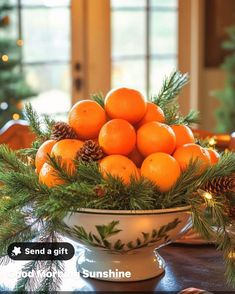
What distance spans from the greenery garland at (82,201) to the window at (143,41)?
9.80ft

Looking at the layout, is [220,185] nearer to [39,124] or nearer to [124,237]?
[124,237]

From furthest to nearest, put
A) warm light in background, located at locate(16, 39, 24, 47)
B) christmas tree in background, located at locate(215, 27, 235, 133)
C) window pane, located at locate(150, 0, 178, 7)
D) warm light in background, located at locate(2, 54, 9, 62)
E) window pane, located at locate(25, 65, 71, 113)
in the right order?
christmas tree in background, located at locate(215, 27, 235, 133), window pane, located at locate(150, 0, 178, 7), window pane, located at locate(25, 65, 71, 113), warm light in background, located at locate(16, 39, 24, 47), warm light in background, located at locate(2, 54, 9, 62)

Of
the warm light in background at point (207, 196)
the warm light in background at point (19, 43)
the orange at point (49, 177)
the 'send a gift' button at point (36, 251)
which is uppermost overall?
the warm light in background at point (19, 43)

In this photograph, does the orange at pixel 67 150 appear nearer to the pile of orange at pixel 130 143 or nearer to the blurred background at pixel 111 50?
the pile of orange at pixel 130 143

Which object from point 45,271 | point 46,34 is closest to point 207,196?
point 45,271

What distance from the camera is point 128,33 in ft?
13.1

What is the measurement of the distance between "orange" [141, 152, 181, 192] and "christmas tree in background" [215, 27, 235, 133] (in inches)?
131

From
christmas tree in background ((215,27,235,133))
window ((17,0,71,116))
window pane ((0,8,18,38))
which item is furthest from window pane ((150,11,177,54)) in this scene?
window pane ((0,8,18,38))

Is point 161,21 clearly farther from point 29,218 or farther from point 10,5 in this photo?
point 29,218

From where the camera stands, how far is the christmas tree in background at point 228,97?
426 cm

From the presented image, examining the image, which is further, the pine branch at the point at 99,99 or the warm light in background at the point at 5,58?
the warm light in background at the point at 5,58

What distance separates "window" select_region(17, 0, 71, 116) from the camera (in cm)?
368

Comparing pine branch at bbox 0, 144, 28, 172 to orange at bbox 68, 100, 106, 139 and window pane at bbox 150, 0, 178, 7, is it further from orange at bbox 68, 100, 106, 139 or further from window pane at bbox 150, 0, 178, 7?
window pane at bbox 150, 0, 178, 7

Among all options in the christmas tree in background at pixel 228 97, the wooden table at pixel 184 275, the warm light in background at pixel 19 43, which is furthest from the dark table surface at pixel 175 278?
the christmas tree in background at pixel 228 97
